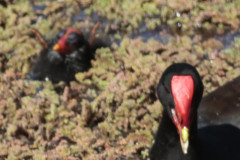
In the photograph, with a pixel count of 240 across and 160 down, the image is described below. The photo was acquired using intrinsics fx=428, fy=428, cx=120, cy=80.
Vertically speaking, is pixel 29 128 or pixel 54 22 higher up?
pixel 54 22

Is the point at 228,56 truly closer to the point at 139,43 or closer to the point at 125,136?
the point at 139,43

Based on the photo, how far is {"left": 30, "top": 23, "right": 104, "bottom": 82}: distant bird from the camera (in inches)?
219

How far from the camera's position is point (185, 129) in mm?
3025

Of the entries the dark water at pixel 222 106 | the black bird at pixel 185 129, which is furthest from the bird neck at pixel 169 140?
the dark water at pixel 222 106

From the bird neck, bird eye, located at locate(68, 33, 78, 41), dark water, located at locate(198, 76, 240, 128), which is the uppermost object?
bird eye, located at locate(68, 33, 78, 41)

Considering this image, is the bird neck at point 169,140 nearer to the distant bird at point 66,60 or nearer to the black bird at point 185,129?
the black bird at point 185,129

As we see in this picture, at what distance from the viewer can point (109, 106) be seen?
5078mm

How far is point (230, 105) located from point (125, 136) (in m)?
1.23

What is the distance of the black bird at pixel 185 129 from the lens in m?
3.06

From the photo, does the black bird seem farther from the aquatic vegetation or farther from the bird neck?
the aquatic vegetation

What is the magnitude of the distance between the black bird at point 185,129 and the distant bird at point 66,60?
206 centimetres

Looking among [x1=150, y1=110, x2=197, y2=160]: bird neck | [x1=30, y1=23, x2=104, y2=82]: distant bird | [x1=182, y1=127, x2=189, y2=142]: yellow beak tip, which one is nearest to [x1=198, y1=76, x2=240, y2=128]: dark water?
[x1=150, y1=110, x2=197, y2=160]: bird neck

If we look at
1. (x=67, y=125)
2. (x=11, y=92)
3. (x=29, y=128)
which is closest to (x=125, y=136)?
(x=67, y=125)

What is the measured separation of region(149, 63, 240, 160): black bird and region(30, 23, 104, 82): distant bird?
206cm
